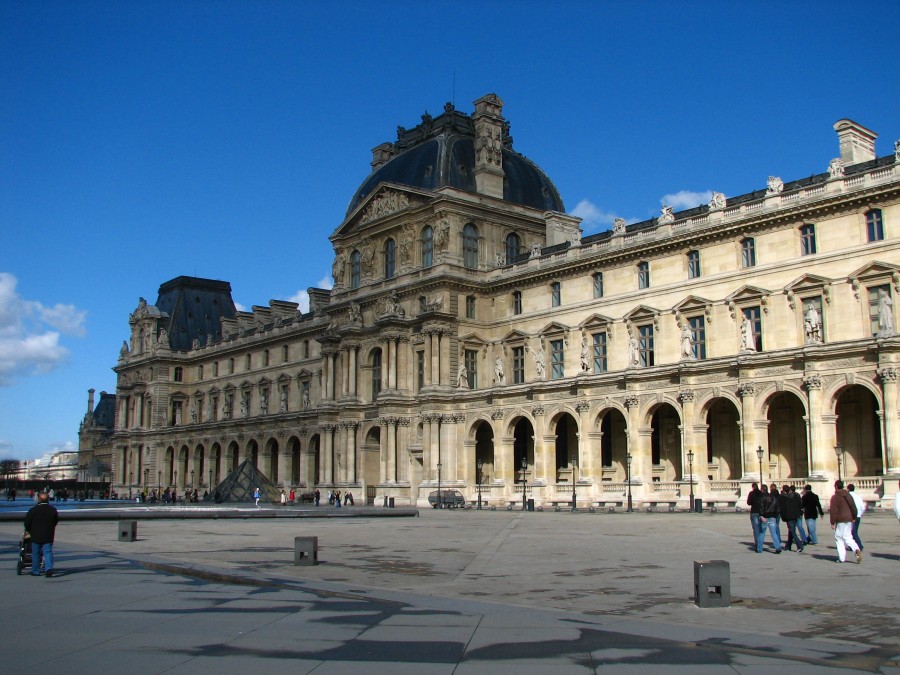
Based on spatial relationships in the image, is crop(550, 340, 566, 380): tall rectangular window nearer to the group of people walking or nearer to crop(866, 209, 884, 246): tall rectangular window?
crop(866, 209, 884, 246): tall rectangular window

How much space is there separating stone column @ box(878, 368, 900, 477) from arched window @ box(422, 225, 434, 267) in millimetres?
35781

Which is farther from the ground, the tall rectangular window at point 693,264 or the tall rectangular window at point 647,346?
the tall rectangular window at point 693,264

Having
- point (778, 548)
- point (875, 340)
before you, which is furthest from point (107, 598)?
point (875, 340)

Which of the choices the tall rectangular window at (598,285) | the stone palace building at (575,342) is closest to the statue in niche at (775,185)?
the stone palace building at (575,342)

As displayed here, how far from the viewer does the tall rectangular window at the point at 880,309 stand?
148ft

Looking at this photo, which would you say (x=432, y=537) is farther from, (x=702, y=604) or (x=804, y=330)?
(x=804, y=330)

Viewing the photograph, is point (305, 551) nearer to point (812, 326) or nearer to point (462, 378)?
point (812, 326)

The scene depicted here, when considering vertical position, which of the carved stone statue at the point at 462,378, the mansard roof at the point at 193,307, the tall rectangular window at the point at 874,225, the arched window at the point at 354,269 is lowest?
the carved stone statue at the point at 462,378

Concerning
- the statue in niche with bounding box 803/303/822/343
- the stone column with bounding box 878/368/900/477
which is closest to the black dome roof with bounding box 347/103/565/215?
the statue in niche with bounding box 803/303/822/343

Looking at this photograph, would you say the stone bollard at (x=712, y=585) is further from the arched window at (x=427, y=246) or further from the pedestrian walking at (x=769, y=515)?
the arched window at (x=427, y=246)

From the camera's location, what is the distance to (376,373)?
75500 mm

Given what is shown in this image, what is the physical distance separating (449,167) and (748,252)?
2720 cm

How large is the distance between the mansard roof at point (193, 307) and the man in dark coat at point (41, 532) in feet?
322

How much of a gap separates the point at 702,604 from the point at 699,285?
4288 centimetres
